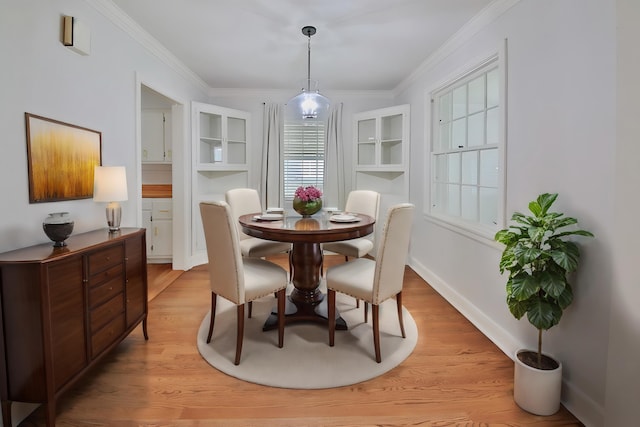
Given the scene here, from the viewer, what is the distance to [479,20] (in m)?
2.72

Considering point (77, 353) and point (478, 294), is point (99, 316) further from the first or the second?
point (478, 294)

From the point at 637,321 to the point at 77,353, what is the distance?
2.61m

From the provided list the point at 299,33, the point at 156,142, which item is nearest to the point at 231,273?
→ the point at 299,33

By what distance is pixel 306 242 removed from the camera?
237 cm

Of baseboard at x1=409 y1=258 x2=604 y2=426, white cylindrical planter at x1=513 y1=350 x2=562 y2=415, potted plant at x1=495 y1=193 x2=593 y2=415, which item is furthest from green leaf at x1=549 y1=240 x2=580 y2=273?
baseboard at x1=409 y1=258 x2=604 y2=426

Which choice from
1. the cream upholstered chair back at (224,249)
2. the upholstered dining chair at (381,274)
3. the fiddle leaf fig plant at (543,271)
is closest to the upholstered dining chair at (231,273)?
the cream upholstered chair back at (224,249)

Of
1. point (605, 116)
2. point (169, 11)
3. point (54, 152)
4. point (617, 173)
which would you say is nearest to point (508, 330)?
point (617, 173)

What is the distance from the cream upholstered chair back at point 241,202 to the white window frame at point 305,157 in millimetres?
1406

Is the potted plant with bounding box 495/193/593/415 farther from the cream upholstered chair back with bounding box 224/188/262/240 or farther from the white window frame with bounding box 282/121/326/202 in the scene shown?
the white window frame with bounding box 282/121/326/202

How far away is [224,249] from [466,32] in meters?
2.71

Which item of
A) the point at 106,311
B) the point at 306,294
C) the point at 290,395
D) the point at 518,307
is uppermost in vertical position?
A: the point at 518,307

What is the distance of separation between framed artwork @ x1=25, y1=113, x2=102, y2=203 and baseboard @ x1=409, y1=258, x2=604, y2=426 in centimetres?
298

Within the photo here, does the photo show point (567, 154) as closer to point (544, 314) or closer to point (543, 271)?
point (543, 271)

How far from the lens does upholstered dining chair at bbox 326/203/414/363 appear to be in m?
2.19
